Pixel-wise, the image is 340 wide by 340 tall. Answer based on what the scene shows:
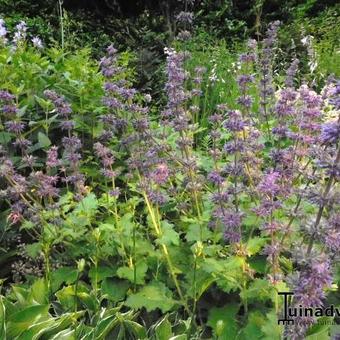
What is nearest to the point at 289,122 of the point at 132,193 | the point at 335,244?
the point at 132,193

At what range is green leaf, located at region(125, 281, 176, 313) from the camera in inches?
104

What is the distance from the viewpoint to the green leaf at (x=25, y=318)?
2.53 meters

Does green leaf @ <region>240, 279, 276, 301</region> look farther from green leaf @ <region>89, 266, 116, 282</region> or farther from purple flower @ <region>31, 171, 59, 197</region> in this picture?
purple flower @ <region>31, 171, 59, 197</region>

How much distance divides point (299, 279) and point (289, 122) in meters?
1.94

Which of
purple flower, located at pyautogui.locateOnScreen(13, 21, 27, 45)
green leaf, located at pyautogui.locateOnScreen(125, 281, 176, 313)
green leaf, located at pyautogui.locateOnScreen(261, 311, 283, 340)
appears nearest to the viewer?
green leaf, located at pyautogui.locateOnScreen(261, 311, 283, 340)

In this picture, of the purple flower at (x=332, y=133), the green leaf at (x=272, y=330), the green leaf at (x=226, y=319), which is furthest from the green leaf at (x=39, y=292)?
the purple flower at (x=332, y=133)

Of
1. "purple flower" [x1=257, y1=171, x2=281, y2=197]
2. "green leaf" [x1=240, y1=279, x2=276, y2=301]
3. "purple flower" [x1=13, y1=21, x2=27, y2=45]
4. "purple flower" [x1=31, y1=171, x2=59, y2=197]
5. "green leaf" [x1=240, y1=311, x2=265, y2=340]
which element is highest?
"purple flower" [x1=13, y1=21, x2=27, y2=45]

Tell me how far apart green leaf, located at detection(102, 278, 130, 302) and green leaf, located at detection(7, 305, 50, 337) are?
0.36 metres

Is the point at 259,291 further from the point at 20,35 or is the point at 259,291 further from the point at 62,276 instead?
the point at 20,35

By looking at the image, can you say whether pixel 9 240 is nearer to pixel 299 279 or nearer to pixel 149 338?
pixel 149 338

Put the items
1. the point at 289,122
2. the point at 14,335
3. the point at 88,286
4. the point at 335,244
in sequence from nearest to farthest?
the point at 335,244 → the point at 14,335 → the point at 88,286 → the point at 289,122

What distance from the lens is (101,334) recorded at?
2545mm

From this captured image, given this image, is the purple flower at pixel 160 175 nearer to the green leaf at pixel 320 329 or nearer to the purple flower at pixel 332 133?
the green leaf at pixel 320 329

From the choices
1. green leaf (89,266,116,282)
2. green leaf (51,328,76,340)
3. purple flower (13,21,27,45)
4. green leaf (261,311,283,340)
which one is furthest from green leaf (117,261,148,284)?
purple flower (13,21,27,45)
